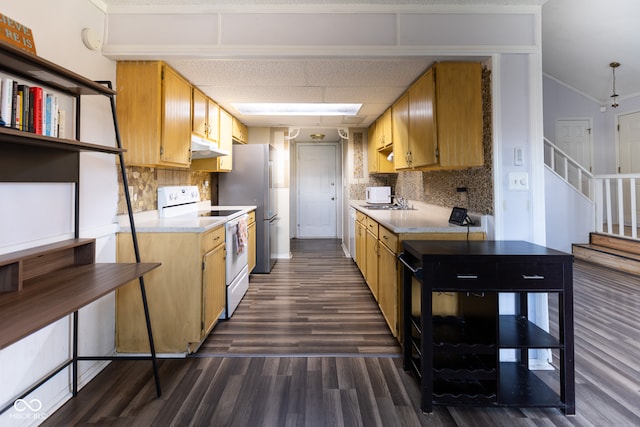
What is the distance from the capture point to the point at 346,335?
238cm

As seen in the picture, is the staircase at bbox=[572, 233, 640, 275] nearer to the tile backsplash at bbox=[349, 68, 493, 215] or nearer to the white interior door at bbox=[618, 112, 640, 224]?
the white interior door at bbox=[618, 112, 640, 224]

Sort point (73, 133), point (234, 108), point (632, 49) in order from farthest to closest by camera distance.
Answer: point (632, 49), point (234, 108), point (73, 133)

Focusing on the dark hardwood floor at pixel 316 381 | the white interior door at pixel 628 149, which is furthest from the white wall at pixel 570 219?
the dark hardwood floor at pixel 316 381

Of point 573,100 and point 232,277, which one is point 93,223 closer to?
point 232,277

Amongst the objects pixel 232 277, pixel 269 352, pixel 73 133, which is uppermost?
pixel 73 133

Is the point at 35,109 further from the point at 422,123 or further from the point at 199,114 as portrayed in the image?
the point at 422,123

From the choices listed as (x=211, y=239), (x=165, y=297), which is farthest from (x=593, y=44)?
(x=165, y=297)

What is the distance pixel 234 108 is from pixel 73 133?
210cm

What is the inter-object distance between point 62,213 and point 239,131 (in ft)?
9.54

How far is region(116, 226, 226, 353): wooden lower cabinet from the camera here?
2064mm

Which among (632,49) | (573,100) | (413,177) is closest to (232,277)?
(413,177)

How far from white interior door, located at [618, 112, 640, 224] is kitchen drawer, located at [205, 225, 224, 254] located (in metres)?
7.32

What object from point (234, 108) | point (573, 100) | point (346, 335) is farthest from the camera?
point (573, 100)

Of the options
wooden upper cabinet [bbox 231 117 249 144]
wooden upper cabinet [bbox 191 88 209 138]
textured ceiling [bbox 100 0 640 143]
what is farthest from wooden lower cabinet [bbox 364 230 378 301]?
wooden upper cabinet [bbox 231 117 249 144]
